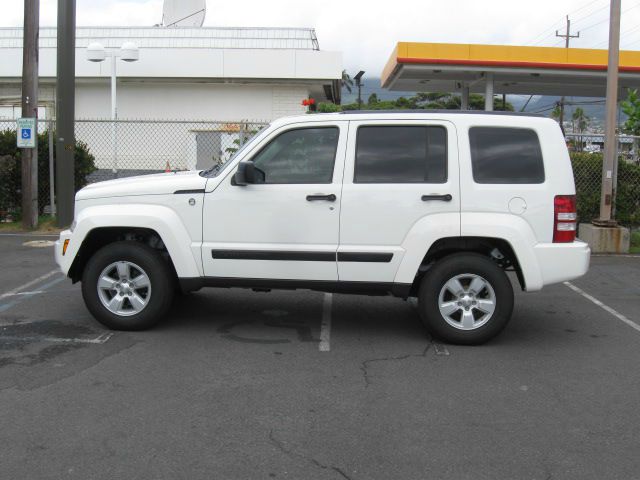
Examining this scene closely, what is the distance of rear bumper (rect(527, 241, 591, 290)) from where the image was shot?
6059 mm

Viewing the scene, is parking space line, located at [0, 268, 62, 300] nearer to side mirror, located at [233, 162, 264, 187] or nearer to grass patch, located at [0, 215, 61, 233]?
side mirror, located at [233, 162, 264, 187]

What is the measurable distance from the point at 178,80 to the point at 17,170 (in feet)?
39.0

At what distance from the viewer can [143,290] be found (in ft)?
21.4

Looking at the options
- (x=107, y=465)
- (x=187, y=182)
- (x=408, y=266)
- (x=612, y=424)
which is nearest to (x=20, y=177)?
(x=187, y=182)

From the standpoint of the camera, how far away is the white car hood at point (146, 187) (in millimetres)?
6289

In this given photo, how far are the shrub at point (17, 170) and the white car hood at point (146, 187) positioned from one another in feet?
25.6

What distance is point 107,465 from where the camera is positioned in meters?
3.82

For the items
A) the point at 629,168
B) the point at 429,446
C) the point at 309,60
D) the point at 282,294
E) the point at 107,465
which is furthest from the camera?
the point at 309,60

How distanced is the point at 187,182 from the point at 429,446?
3.36 m

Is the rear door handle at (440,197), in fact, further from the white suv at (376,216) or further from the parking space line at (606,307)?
the parking space line at (606,307)

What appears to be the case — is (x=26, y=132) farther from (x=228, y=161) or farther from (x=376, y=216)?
(x=376, y=216)

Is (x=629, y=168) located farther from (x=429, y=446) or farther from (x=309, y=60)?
(x=309, y=60)

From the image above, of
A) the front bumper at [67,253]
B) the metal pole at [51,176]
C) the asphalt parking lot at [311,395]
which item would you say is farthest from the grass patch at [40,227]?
the front bumper at [67,253]

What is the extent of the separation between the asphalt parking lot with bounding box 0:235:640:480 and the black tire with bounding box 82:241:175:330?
0.15m
